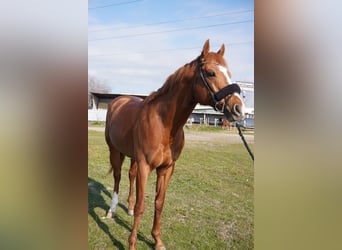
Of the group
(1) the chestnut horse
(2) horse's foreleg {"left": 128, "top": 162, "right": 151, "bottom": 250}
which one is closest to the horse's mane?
(1) the chestnut horse

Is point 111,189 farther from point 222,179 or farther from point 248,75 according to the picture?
point 248,75

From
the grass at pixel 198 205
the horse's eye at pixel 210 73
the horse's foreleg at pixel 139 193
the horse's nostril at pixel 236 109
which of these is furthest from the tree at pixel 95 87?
the horse's nostril at pixel 236 109

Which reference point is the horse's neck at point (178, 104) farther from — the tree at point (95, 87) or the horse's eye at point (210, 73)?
the tree at point (95, 87)

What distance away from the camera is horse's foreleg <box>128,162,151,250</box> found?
126 cm

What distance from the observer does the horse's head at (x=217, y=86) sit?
43.7 inches

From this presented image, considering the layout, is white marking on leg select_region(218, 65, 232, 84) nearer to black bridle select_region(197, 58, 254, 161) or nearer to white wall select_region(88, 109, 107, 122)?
black bridle select_region(197, 58, 254, 161)

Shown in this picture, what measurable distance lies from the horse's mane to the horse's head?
0.21 ft

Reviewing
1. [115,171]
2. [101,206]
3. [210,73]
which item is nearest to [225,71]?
[210,73]

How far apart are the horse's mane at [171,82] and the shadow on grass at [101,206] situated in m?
0.58
